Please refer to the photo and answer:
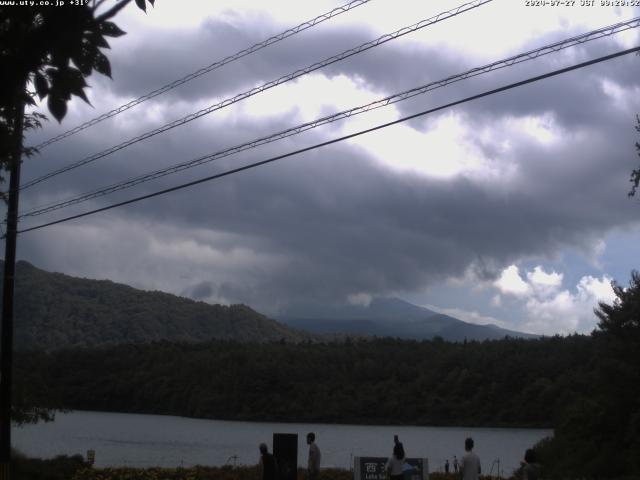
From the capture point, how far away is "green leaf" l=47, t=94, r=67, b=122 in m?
5.30

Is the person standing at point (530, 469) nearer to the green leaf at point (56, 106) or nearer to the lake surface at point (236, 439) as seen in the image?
the green leaf at point (56, 106)

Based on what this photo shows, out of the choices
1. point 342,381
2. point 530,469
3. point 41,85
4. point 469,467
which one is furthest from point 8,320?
point 342,381

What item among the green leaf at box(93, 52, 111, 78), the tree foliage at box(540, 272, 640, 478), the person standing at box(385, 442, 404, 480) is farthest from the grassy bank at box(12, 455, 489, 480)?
the green leaf at box(93, 52, 111, 78)

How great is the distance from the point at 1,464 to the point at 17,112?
13699mm

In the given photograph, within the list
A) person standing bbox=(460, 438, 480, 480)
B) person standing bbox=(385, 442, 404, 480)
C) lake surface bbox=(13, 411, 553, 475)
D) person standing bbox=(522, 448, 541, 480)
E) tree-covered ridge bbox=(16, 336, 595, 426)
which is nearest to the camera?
person standing bbox=(522, 448, 541, 480)

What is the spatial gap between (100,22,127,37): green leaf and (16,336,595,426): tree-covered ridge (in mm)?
89171

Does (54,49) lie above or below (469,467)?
above

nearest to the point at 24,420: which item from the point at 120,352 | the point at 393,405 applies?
the point at 393,405

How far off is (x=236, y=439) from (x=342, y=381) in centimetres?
3821

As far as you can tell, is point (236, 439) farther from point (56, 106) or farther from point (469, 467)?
point (56, 106)

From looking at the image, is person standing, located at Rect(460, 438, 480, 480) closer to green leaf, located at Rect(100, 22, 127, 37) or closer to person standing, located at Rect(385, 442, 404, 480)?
person standing, located at Rect(385, 442, 404, 480)

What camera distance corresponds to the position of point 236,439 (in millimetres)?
80125

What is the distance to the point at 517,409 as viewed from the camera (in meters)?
98.6

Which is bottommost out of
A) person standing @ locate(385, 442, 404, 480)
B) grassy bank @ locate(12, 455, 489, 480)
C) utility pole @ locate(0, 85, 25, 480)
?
grassy bank @ locate(12, 455, 489, 480)
